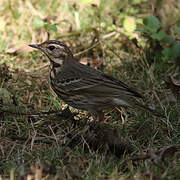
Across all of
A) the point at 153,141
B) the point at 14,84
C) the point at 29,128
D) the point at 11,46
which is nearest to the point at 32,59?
the point at 11,46

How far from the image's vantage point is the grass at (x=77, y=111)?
3992mm

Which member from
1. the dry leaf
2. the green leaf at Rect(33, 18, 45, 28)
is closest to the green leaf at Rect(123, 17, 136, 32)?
the green leaf at Rect(33, 18, 45, 28)

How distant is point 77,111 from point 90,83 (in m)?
0.61

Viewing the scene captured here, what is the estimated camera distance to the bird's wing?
16.4ft

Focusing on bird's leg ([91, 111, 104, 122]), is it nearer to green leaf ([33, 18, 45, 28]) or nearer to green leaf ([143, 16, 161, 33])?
green leaf ([143, 16, 161, 33])

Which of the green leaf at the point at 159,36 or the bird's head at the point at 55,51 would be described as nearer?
the bird's head at the point at 55,51

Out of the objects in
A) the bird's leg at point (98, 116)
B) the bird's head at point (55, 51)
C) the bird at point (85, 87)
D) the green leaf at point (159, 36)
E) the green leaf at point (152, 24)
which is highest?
the green leaf at point (152, 24)

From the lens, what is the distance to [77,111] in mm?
5648

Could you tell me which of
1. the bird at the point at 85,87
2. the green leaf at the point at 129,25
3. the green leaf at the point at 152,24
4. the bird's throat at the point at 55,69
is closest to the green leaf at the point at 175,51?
the green leaf at the point at 152,24

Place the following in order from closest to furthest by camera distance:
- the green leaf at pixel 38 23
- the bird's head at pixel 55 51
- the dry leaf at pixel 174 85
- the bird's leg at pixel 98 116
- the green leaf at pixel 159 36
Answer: the bird's leg at pixel 98 116 → the bird's head at pixel 55 51 → the dry leaf at pixel 174 85 → the green leaf at pixel 159 36 → the green leaf at pixel 38 23

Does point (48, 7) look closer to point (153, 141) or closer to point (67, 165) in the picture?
point (153, 141)

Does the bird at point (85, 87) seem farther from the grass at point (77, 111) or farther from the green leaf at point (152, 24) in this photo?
the green leaf at point (152, 24)

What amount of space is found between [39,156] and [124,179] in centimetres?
99

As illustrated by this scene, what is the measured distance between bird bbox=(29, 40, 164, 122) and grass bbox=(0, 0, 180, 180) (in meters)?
→ 0.22
